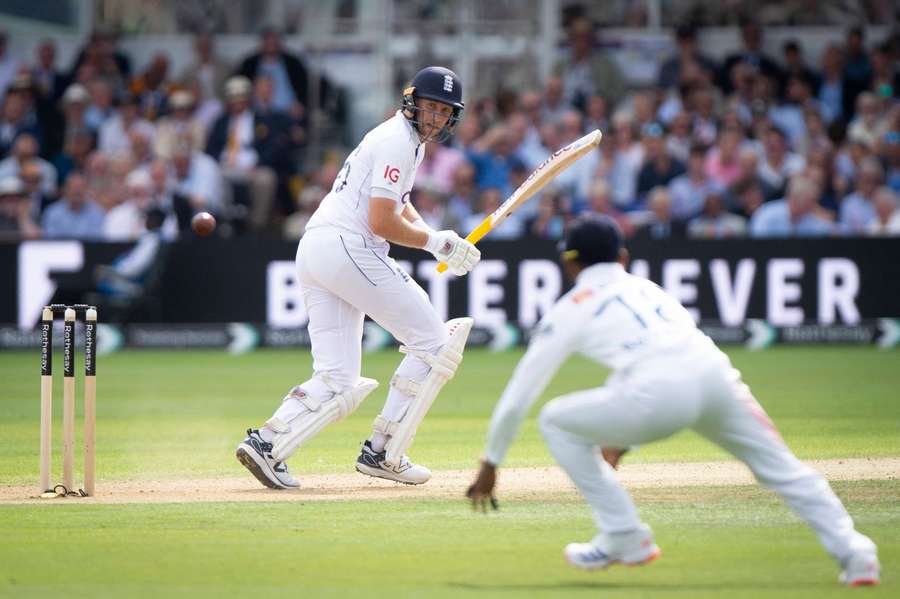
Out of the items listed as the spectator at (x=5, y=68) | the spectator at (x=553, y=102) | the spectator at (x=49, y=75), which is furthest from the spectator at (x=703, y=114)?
the spectator at (x=5, y=68)

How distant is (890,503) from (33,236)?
11628 mm

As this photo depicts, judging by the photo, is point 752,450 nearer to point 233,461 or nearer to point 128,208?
point 233,461

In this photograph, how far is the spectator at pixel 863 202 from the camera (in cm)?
1686

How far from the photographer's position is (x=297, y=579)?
5.61 meters

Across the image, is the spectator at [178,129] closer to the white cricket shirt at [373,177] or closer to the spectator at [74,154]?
the spectator at [74,154]

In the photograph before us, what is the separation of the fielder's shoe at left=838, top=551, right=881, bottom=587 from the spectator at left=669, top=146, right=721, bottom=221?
11829mm

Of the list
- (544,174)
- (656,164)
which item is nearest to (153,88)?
(656,164)

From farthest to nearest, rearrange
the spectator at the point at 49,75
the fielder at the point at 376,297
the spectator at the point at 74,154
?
the spectator at the point at 49,75 → the spectator at the point at 74,154 → the fielder at the point at 376,297

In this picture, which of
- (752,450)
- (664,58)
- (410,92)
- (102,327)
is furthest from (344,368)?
(664,58)

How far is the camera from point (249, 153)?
17.9 meters

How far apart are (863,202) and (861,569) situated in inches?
484

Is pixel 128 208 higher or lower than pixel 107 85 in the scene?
lower

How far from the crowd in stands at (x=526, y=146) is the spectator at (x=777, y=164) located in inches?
0.9

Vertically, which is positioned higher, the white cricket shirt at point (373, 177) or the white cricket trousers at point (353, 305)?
the white cricket shirt at point (373, 177)
